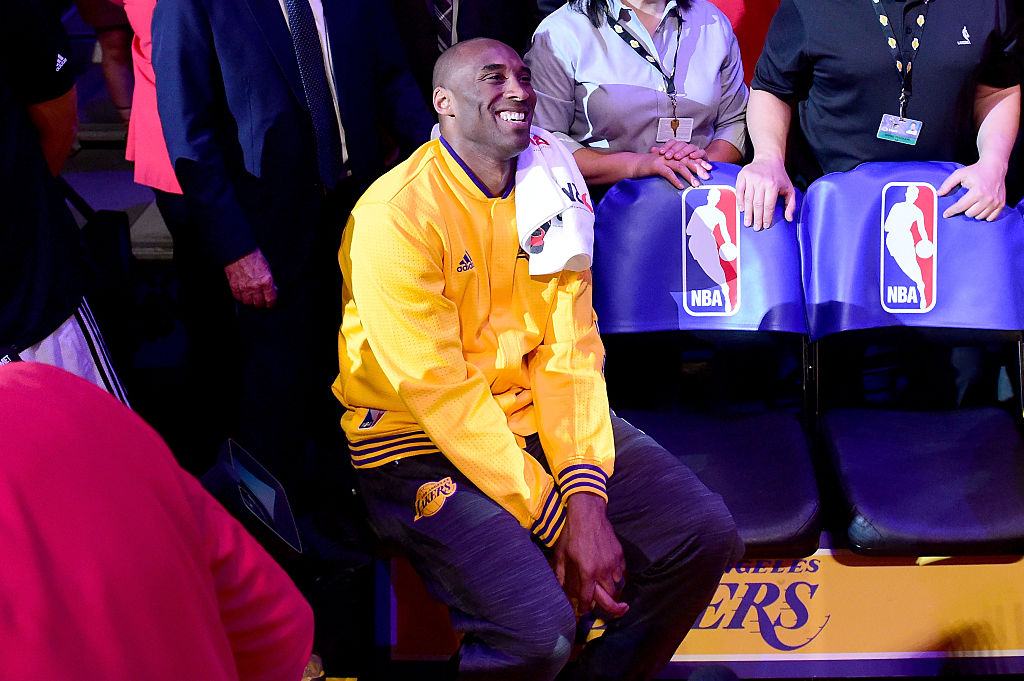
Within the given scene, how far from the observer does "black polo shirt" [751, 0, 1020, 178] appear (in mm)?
2812

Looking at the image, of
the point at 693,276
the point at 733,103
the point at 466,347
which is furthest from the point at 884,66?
the point at 466,347

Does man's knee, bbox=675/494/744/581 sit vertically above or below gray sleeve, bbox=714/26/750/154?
below

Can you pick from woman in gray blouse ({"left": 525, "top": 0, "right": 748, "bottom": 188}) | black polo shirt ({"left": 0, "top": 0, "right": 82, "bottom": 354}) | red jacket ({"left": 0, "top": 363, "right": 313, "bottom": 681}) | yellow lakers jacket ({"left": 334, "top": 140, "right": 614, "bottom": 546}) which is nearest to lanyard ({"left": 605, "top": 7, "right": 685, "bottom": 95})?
woman in gray blouse ({"left": 525, "top": 0, "right": 748, "bottom": 188})

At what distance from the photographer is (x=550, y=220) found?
241 cm

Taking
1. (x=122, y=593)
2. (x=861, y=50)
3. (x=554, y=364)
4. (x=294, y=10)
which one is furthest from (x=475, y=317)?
(x=122, y=593)

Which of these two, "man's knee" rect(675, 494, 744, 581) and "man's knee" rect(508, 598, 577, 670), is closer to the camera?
"man's knee" rect(508, 598, 577, 670)

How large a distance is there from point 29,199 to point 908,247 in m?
2.21

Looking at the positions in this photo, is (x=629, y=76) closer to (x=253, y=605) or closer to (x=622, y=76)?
(x=622, y=76)

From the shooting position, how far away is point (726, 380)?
10.3 feet

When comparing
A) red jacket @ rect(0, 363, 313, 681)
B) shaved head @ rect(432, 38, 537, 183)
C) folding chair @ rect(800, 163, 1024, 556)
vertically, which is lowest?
folding chair @ rect(800, 163, 1024, 556)

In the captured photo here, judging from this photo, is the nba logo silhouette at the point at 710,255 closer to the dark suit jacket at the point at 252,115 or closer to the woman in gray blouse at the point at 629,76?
the woman in gray blouse at the point at 629,76

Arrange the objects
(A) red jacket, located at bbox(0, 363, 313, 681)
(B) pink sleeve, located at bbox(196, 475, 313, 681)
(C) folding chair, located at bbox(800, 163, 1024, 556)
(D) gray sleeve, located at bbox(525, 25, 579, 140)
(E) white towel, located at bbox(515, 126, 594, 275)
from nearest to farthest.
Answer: (A) red jacket, located at bbox(0, 363, 313, 681) < (B) pink sleeve, located at bbox(196, 475, 313, 681) < (E) white towel, located at bbox(515, 126, 594, 275) < (C) folding chair, located at bbox(800, 163, 1024, 556) < (D) gray sleeve, located at bbox(525, 25, 579, 140)

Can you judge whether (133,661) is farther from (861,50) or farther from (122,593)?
(861,50)

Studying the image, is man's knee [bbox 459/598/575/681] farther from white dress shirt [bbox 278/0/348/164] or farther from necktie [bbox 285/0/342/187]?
white dress shirt [bbox 278/0/348/164]
